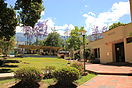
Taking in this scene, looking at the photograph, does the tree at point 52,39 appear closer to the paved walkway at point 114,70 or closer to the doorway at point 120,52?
the doorway at point 120,52

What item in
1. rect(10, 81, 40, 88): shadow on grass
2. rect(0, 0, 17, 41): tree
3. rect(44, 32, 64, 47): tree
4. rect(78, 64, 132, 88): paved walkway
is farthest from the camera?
rect(44, 32, 64, 47): tree

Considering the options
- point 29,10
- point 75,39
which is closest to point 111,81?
point 29,10

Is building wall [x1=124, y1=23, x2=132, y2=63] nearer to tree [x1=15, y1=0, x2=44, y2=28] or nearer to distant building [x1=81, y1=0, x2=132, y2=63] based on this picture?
distant building [x1=81, y1=0, x2=132, y2=63]

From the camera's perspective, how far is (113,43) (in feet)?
71.4

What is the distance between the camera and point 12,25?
14258mm

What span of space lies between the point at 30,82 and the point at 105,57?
1875cm

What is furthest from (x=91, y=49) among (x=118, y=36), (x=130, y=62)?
(x=130, y=62)

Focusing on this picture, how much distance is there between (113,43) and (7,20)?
50.1 feet

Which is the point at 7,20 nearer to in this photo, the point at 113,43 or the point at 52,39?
the point at 113,43

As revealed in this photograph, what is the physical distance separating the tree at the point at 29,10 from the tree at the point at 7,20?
760 mm

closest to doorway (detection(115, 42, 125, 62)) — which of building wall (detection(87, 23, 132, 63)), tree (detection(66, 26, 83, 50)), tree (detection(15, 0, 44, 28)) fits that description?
building wall (detection(87, 23, 132, 63))

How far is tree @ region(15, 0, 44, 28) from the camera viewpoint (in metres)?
13.8

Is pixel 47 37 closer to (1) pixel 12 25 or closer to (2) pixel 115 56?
(2) pixel 115 56

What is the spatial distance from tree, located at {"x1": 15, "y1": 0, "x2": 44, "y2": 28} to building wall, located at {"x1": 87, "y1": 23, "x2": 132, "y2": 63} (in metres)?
10.6
